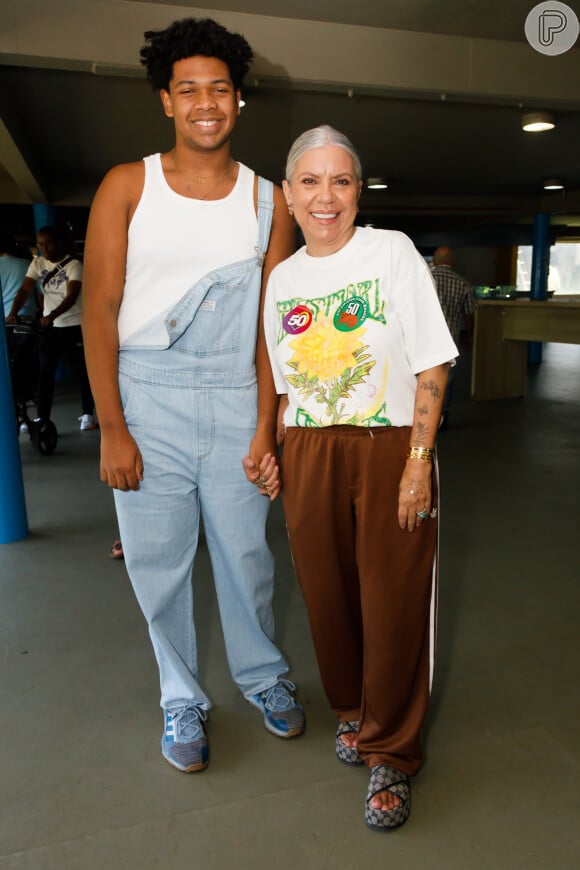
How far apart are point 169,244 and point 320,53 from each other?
3.26 m

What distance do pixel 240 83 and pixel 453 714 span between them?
178cm

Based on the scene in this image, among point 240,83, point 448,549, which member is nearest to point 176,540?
point 240,83

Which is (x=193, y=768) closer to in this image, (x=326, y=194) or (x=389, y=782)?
(x=389, y=782)

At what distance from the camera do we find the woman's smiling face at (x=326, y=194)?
146 cm

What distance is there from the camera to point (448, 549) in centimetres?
321

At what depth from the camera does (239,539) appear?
5.82 feet

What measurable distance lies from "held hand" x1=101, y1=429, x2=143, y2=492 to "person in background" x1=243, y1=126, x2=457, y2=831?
37 cm

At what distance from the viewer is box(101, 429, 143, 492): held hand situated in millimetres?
1625

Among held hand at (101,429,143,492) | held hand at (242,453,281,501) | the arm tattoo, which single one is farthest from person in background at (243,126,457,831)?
held hand at (101,429,143,492)

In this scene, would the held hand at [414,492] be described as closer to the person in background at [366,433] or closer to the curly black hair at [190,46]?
the person in background at [366,433]

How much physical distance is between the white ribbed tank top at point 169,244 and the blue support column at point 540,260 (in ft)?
31.3

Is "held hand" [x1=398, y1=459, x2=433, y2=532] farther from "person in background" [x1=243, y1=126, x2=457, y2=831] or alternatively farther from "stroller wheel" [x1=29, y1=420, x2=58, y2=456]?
"stroller wheel" [x1=29, y1=420, x2=58, y2=456]

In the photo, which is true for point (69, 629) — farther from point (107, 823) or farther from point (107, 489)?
point (107, 489)

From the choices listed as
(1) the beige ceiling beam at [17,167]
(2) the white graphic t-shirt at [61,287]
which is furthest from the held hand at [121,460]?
(1) the beige ceiling beam at [17,167]
